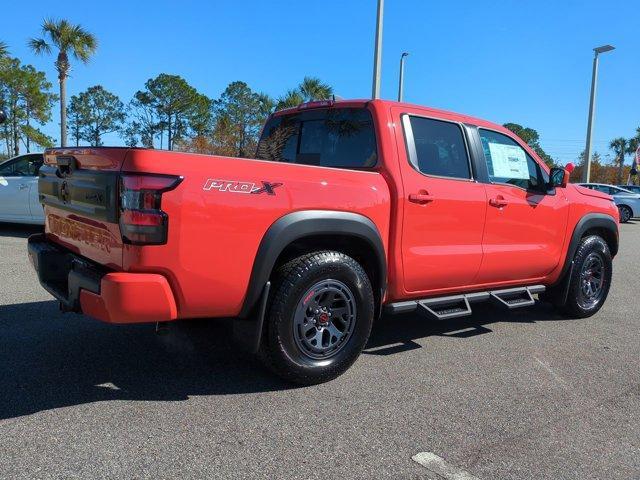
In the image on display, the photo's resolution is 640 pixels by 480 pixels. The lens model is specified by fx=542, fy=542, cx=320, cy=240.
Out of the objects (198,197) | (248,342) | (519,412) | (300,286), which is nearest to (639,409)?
(519,412)

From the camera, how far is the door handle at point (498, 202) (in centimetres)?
470

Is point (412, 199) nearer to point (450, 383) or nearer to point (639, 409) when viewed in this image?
point (450, 383)

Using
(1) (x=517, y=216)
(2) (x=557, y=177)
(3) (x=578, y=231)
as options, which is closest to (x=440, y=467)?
(1) (x=517, y=216)

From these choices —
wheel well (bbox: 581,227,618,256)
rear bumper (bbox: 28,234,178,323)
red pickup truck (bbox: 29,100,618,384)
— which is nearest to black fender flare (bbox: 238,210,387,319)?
red pickup truck (bbox: 29,100,618,384)

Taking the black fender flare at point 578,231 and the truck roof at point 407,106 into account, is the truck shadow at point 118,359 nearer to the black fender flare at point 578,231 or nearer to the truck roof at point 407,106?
the black fender flare at point 578,231

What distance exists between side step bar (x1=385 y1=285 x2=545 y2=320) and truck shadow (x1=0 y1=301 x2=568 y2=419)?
1.54 ft

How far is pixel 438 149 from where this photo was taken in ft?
14.8

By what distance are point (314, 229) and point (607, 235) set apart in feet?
14.3

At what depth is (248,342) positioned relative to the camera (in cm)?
346

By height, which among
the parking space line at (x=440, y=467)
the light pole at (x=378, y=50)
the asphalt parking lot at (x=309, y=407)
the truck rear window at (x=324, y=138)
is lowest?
the parking space line at (x=440, y=467)

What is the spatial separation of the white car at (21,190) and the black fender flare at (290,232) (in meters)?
8.34

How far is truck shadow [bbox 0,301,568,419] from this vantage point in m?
3.44

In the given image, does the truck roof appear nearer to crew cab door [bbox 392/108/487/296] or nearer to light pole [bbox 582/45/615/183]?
crew cab door [bbox 392/108/487/296]

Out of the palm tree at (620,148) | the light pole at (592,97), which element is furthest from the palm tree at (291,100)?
the palm tree at (620,148)
